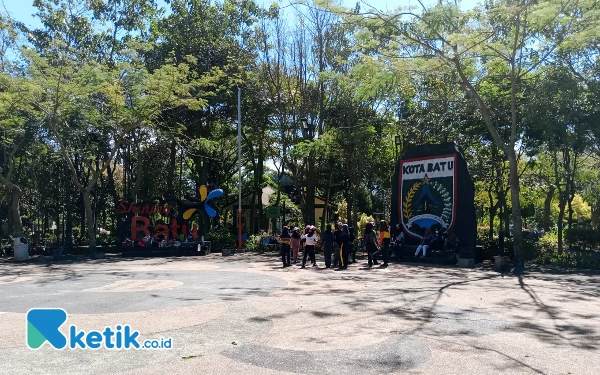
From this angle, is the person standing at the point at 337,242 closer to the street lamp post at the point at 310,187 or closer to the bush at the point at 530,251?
the bush at the point at 530,251

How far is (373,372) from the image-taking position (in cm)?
648

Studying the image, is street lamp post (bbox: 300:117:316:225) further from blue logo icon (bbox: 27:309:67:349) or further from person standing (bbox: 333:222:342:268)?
A: blue logo icon (bbox: 27:309:67:349)

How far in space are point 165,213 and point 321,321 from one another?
1826 cm

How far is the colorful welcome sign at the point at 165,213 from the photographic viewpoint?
85.8ft

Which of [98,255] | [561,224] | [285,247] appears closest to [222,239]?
[98,255]

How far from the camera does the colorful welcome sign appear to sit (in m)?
26.1

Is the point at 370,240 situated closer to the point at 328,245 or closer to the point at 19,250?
the point at 328,245

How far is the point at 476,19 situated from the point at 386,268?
8770mm

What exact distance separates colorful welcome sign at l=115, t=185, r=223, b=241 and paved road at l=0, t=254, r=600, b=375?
31.5ft

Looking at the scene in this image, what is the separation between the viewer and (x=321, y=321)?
927 cm

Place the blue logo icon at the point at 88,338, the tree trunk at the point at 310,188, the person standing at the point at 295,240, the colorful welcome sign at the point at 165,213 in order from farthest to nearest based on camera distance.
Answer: the tree trunk at the point at 310,188 → the colorful welcome sign at the point at 165,213 → the person standing at the point at 295,240 → the blue logo icon at the point at 88,338

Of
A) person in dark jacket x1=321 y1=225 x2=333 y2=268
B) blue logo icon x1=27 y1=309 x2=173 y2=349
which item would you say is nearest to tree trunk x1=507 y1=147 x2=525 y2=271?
person in dark jacket x1=321 y1=225 x2=333 y2=268

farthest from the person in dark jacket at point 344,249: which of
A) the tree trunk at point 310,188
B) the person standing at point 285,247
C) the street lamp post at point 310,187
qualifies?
the tree trunk at point 310,188

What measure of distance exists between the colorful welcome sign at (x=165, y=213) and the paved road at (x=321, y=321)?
9591 millimetres
